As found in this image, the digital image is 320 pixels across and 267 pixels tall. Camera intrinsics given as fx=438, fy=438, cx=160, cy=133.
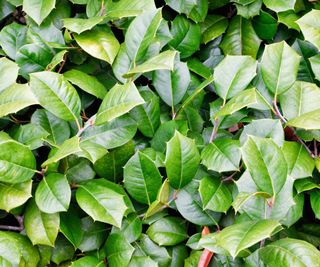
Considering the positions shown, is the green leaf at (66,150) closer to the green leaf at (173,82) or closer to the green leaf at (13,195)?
the green leaf at (13,195)

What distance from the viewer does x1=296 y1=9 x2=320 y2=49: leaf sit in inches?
48.8

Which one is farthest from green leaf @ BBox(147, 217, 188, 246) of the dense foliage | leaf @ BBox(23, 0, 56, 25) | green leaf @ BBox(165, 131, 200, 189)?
leaf @ BBox(23, 0, 56, 25)

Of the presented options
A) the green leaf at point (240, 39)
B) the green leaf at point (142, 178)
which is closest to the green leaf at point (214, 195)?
the green leaf at point (142, 178)

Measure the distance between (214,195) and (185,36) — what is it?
55 cm

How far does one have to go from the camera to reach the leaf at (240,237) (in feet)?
2.86

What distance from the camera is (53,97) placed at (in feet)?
3.64

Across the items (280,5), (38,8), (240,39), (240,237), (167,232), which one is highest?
(38,8)

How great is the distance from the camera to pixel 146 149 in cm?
117

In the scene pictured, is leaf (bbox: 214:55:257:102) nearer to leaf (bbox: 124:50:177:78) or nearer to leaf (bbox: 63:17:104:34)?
leaf (bbox: 124:50:177:78)

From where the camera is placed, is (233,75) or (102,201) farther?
(233,75)

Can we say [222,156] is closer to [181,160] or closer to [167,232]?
[181,160]

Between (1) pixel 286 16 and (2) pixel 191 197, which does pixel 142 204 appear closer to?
(2) pixel 191 197

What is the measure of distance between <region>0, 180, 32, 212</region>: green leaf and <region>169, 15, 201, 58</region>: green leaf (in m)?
0.63

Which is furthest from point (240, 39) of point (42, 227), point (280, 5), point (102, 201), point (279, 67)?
point (42, 227)
